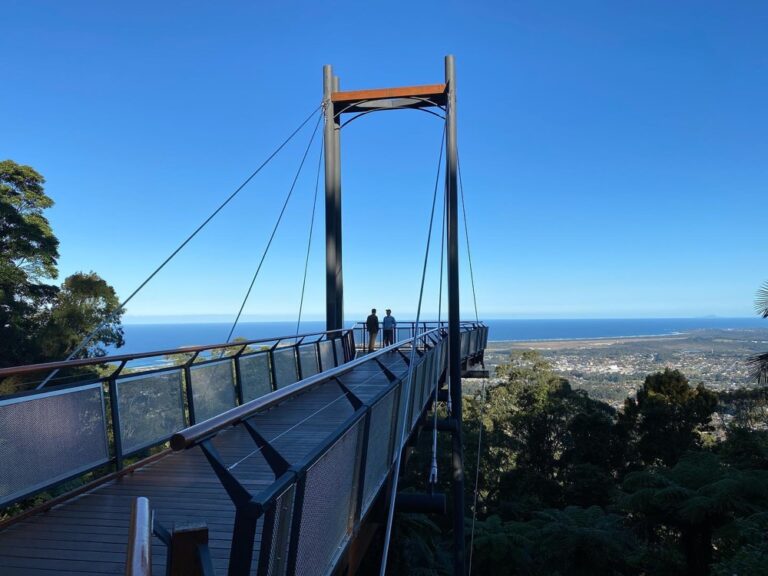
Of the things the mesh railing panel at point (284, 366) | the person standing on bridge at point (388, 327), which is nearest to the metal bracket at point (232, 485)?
the mesh railing panel at point (284, 366)

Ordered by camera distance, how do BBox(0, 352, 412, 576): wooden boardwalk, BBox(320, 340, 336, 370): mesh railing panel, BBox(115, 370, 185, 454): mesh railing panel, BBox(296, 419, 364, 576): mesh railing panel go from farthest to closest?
BBox(320, 340, 336, 370): mesh railing panel, BBox(115, 370, 185, 454): mesh railing panel, BBox(0, 352, 412, 576): wooden boardwalk, BBox(296, 419, 364, 576): mesh railing panel

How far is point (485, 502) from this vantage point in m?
29.3

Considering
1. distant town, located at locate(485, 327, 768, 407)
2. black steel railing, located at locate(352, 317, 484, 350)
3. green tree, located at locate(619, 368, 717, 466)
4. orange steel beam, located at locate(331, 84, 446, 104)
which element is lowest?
distant town, located at locate(485, 327, 768, 407)

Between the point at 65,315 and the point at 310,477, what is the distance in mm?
24716

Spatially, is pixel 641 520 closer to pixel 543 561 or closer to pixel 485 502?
pixel 543 561

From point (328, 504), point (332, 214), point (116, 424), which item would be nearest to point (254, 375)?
point (116, 424)

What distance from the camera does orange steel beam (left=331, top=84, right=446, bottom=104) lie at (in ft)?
39.7

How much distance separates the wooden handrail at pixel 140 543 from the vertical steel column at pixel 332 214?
1082 centimetres

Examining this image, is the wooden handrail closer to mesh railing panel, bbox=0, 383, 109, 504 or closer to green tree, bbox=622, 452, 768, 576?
mesh railing panel, bbox=0, 383, 109, 504

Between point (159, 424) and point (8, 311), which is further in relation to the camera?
point (8, 311)

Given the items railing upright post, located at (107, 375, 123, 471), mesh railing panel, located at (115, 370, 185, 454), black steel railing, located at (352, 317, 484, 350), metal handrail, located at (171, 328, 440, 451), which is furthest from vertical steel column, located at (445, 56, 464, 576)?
metal handrail, located at (171, 328, 440, 451)

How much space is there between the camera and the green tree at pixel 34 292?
71.7 ft

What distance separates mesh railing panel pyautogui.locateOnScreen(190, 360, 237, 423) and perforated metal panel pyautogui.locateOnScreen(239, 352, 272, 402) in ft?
0.95

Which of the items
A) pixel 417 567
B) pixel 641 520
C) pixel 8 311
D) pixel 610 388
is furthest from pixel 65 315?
pixel 610 388
